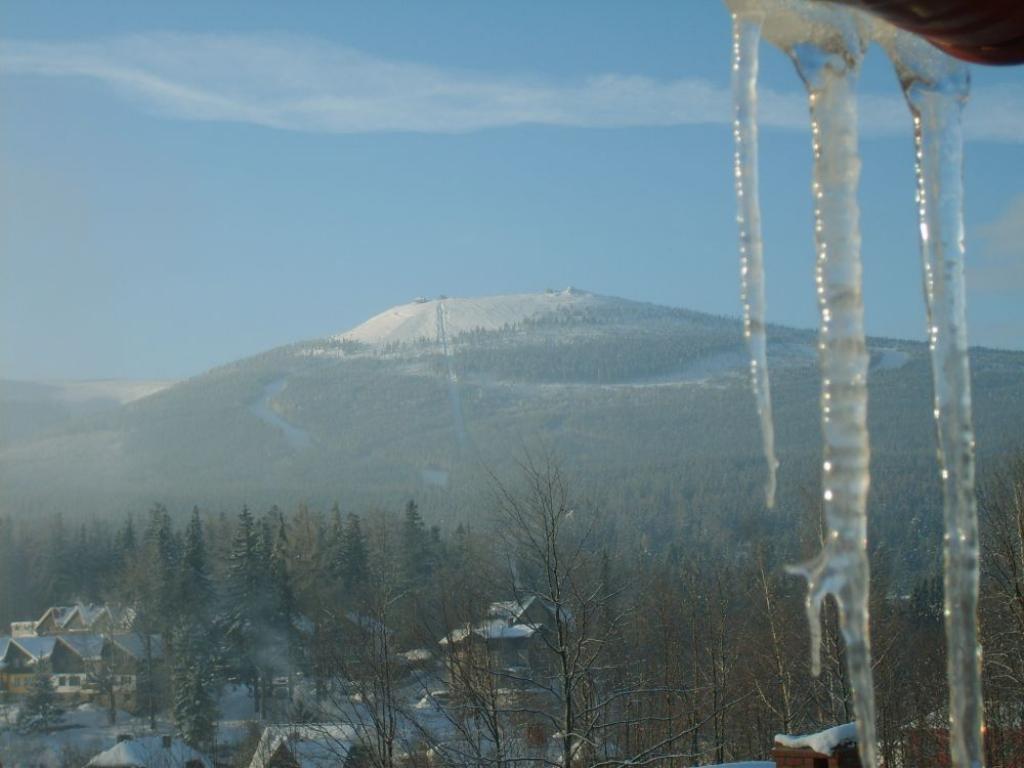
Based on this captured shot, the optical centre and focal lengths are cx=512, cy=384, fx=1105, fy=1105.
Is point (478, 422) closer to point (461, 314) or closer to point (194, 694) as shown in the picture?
point (461, 314)

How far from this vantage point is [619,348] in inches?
5039

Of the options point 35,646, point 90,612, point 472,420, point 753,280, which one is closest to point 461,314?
point 472,420

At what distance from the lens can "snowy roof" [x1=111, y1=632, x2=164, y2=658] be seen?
124 ft

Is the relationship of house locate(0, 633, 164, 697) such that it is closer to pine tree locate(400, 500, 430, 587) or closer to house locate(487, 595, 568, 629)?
pine tree locate(400, 500, 430, 587)

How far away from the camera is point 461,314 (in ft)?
534

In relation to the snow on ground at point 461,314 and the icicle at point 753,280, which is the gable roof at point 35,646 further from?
the snow on ground at point 461,314

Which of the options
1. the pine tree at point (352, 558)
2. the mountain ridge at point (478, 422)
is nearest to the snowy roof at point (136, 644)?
the pine tree at point (352, 558)

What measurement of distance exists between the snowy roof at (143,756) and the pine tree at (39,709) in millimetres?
4351

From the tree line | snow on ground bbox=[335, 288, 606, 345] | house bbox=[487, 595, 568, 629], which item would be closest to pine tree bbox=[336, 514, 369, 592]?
the tree line

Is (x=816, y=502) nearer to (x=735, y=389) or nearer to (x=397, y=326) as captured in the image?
(x=735, y=389)

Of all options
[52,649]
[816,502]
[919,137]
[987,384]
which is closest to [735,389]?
[987,384]

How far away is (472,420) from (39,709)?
8034 cm

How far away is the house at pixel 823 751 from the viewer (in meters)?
8.84

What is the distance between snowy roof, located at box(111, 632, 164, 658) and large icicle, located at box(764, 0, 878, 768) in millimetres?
39194
